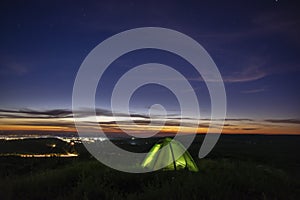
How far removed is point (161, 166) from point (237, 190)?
5.92 m

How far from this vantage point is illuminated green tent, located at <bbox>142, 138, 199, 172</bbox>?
12.7 m

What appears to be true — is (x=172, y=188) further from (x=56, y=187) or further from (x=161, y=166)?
(x=161, y=166)

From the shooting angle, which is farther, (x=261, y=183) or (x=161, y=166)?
(x=161, y=166)

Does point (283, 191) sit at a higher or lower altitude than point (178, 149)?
lower

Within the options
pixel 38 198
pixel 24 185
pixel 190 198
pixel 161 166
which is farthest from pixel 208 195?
pixel 161 166

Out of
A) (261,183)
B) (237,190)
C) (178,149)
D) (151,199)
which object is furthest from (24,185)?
(178,149)

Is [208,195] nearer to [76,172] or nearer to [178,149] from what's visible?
[76,172]

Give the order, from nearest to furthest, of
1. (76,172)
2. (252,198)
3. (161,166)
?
(252,198) → (76,172) → (161,166)

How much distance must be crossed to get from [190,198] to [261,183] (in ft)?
9.28

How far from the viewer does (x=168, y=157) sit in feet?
42.3

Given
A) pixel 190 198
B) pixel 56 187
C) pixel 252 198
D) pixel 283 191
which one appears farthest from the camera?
pixel 56 187

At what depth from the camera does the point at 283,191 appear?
23.6 feet

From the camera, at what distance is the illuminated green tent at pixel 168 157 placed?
1273 cm

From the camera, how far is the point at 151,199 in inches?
237
